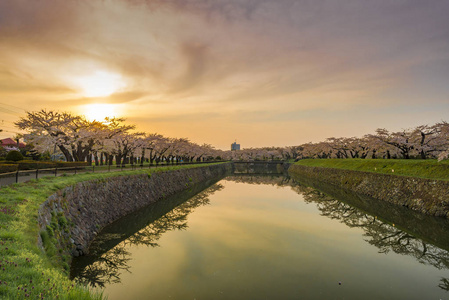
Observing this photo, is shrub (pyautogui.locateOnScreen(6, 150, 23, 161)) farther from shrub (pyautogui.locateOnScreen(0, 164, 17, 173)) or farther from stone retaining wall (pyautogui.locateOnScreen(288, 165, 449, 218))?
stone retaining wall (pyautogui.locateOnScreen(288, 165, 449, 218))

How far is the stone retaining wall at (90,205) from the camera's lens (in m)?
12.2

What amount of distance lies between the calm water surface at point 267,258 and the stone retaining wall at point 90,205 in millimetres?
1113

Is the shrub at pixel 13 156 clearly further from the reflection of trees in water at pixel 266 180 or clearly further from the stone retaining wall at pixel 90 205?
the reflection of trees in water at pixel 266 180

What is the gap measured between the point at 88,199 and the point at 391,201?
1339 inches

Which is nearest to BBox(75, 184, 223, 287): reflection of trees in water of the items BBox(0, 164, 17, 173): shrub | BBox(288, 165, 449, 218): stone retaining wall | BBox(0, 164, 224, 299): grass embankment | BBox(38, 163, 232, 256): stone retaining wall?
BBox(38, 163, 232, 256): stone retaining wall

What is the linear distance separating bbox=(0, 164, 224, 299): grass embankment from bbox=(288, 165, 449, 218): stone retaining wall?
29219mm

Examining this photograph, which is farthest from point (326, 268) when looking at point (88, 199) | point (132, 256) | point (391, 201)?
point (391, 201)

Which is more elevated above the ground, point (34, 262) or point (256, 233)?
point (34, 262)

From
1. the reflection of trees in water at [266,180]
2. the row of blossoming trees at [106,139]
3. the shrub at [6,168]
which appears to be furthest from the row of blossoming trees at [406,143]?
the shrub at [6,168]

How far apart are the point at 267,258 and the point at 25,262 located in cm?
1139

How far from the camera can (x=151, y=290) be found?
1049 cm

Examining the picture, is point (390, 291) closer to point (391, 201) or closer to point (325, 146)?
point (391, 201)

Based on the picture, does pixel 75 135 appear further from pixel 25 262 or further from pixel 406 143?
pixel 406 143

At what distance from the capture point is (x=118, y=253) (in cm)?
1461
